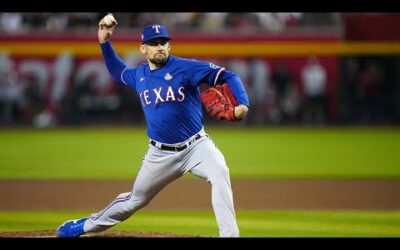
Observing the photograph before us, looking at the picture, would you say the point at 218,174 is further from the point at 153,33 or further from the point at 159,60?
the point at 153,33

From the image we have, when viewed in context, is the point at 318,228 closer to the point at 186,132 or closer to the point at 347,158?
the point at 186,132

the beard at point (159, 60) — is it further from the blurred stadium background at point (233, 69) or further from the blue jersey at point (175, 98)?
the blurred stadium background at point (233, 69)

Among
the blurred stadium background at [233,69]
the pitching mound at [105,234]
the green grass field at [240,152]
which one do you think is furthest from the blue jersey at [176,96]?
the blurred stadium background at [233,69]

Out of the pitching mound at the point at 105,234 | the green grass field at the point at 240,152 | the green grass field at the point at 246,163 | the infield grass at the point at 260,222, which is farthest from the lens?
the green grass field at the point at 240,152

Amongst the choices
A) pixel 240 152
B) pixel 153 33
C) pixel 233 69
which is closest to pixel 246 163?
pixel 240 152

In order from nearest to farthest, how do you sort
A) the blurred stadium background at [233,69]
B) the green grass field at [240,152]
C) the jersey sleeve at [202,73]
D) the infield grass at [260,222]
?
1. the jersey sleeve at [202,73]
2. the infield grass at [260,222]
3. the green grass field at [240,152]
4. the blurred stadium background at [233,69]

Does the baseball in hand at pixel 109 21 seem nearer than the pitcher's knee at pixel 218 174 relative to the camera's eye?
No

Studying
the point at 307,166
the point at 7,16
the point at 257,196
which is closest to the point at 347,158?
the point at 307,166
